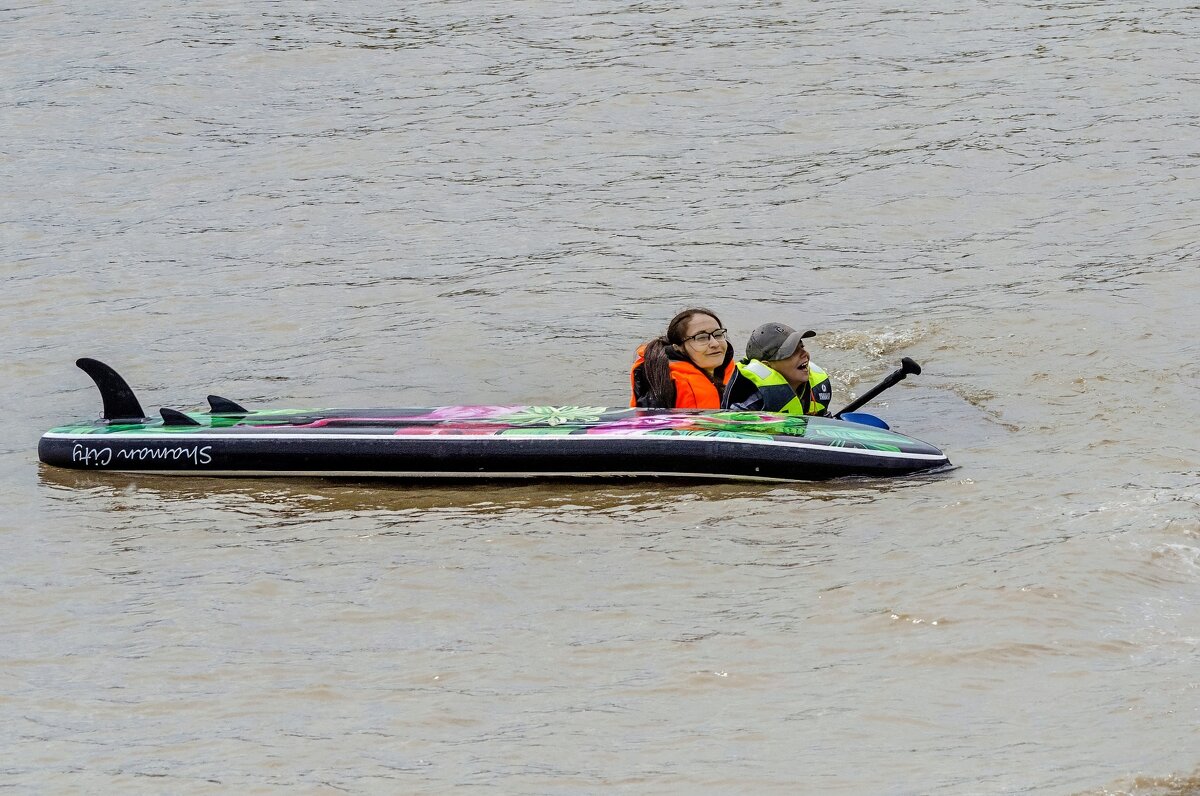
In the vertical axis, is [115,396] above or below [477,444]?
above

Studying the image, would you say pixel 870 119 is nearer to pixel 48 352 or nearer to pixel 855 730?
pixel 48 352

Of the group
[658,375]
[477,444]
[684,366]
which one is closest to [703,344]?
[684,366]

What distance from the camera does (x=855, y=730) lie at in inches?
184

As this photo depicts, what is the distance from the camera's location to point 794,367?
306 inches

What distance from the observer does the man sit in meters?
7.60

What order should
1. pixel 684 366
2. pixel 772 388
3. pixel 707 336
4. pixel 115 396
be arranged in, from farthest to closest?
1. pixel 115 396
2. pixel 684 366
3. pixel 707 336
4. pixel 772 388

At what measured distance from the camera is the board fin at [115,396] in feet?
28.3

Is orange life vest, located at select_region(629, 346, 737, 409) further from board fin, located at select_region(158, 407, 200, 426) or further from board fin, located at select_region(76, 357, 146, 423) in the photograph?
board fin, located at select_region(76, 357, 146, 423)

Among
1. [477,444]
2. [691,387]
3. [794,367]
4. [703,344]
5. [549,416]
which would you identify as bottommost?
[477,444]

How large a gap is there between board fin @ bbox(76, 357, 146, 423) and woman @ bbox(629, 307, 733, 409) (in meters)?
2.91

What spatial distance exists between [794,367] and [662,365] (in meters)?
0.71

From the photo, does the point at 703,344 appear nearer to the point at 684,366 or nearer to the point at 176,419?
the point at 684,366

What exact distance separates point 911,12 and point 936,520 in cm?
1259

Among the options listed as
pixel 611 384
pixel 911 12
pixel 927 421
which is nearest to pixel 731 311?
pixel 611 384
